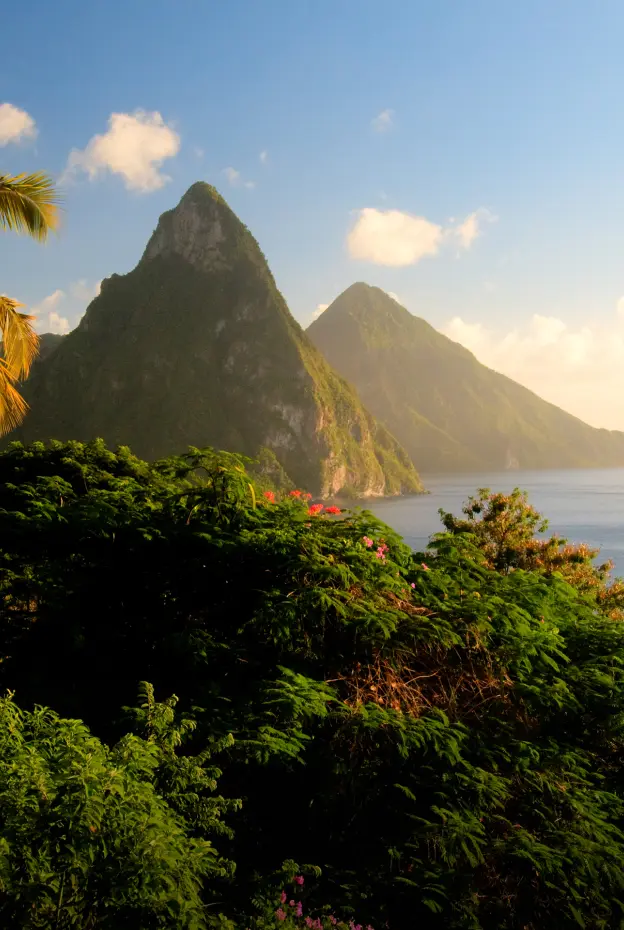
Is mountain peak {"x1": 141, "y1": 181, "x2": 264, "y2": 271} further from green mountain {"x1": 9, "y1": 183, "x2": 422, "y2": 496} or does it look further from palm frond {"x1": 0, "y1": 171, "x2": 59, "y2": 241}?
palm frond {"x1": 0, "y1": 171, "x2": 59, "y2": 241}

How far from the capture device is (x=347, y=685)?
4207 millimetres

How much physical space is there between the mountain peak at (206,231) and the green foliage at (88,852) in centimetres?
16856

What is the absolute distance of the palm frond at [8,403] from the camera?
374 inches

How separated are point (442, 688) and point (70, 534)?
3142 millimetres

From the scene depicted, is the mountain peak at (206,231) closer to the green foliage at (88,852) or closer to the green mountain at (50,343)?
the green mountain at (50,343)

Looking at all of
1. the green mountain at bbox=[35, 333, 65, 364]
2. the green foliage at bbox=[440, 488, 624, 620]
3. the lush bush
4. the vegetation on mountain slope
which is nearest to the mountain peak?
the green mountain at bbox=[35, 333, 65, 364]

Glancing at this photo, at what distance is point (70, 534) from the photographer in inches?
210

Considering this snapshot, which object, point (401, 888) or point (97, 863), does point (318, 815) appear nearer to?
point (401, 888)

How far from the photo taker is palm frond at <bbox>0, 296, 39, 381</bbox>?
9641 mm

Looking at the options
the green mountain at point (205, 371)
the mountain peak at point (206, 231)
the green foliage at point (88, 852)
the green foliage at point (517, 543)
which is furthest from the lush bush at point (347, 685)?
the mountain peak at point (206, 231)

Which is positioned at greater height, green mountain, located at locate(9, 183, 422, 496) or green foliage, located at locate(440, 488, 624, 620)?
green mountain, located at locate(9, 183, 422, 496)


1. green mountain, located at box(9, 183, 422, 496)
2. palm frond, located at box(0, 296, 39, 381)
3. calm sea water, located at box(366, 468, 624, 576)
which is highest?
green mountain, located at box(9, 183, 422, 496)

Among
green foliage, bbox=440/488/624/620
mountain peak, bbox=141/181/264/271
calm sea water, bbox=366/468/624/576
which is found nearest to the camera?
green foliage, bbox=440/488/624/620

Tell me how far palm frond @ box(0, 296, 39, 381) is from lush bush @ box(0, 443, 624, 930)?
4.24 metres
